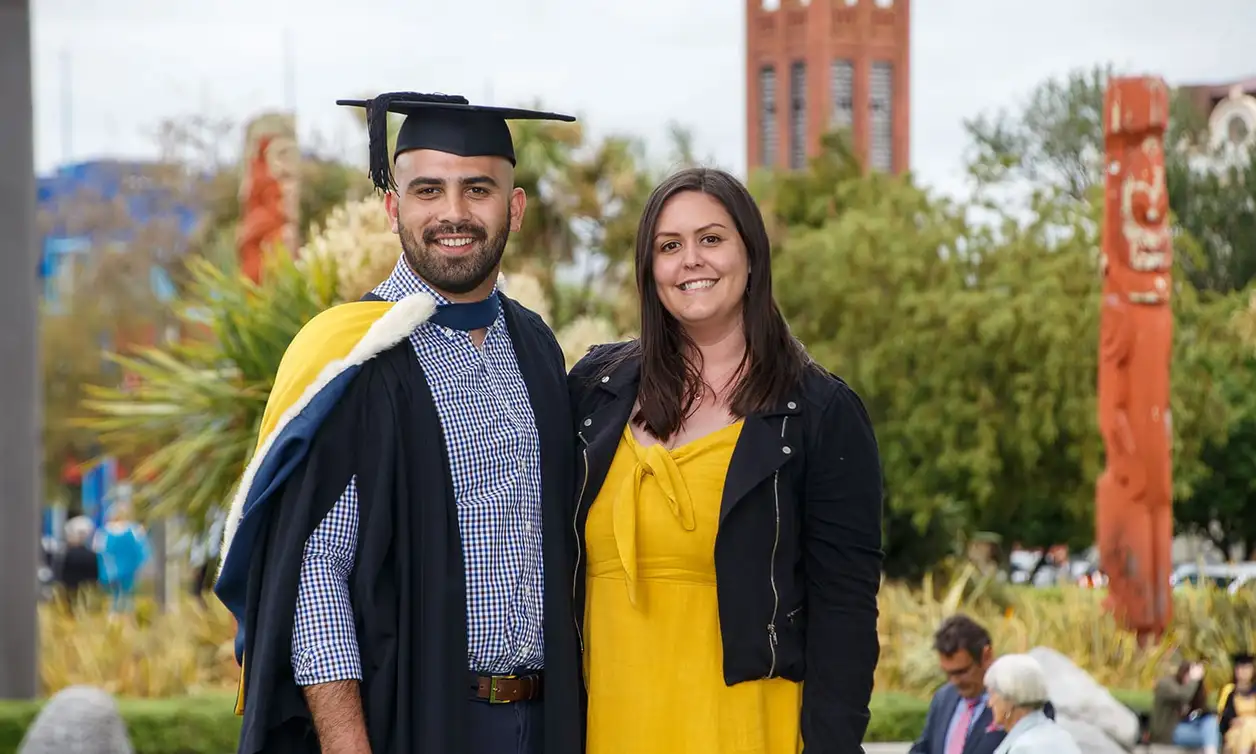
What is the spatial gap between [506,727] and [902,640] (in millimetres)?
9513

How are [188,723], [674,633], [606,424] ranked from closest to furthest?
[674,633]
[606,424]
[188,723]

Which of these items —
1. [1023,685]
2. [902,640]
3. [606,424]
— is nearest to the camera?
[606,424]

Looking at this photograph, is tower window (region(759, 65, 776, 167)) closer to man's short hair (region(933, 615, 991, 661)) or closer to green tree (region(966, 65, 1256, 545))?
green tree (region(966, 65, 1256, 545))

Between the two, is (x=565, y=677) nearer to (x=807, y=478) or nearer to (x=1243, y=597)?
(x=807, y=478)

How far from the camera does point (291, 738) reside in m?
3.79

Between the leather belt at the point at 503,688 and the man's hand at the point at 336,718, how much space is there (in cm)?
30

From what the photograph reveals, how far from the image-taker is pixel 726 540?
3980 millimetres

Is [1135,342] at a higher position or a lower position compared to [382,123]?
lower

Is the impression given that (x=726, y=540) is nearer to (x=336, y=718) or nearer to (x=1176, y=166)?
(x=336, y=718)

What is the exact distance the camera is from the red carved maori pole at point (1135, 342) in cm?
1564

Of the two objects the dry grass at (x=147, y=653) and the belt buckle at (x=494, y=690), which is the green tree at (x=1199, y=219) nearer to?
the dry grass at (x=147, y=653)

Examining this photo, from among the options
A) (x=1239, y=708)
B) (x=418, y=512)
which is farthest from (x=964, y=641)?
(x=418, y=512)

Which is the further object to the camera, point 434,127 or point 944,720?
point 944,720

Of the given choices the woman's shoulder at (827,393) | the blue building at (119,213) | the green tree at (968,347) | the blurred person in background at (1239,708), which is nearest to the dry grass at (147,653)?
the blurred person in background at (1239,708)
